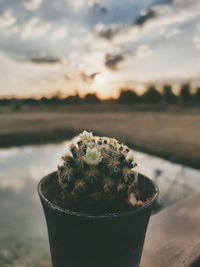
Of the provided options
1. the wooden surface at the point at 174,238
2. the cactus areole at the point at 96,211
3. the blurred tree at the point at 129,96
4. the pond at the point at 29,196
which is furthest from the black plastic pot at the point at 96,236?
the blurred tree at the point at 129,96

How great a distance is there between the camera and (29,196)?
6.61m

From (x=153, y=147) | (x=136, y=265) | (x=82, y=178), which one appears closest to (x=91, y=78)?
(x=82, y=178)

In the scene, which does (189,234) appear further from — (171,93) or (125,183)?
(171,93)

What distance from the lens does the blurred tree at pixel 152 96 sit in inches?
2645

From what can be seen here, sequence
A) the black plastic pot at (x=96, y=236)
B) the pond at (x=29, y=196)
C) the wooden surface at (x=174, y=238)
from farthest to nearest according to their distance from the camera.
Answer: the pond at (x=29, y=196), the wooden surface at (x=174, y=238), the black plastic pot at (x=96, y=236)

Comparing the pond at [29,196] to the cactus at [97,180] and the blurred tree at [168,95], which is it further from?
the blurred tree at [168,95]

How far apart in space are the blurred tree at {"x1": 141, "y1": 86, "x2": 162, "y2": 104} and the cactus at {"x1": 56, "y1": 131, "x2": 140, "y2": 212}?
66.8 meters

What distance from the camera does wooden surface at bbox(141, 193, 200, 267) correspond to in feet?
5.61

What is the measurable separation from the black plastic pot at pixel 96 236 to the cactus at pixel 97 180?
82mm

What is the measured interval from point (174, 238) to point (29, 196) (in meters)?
5.25

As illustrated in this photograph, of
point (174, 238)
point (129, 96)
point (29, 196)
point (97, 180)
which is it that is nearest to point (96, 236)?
point (97, 180)

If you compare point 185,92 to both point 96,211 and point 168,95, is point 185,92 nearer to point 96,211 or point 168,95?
point 168,95

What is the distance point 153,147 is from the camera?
13.7 metres

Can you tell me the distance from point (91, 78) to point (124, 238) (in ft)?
2.68
